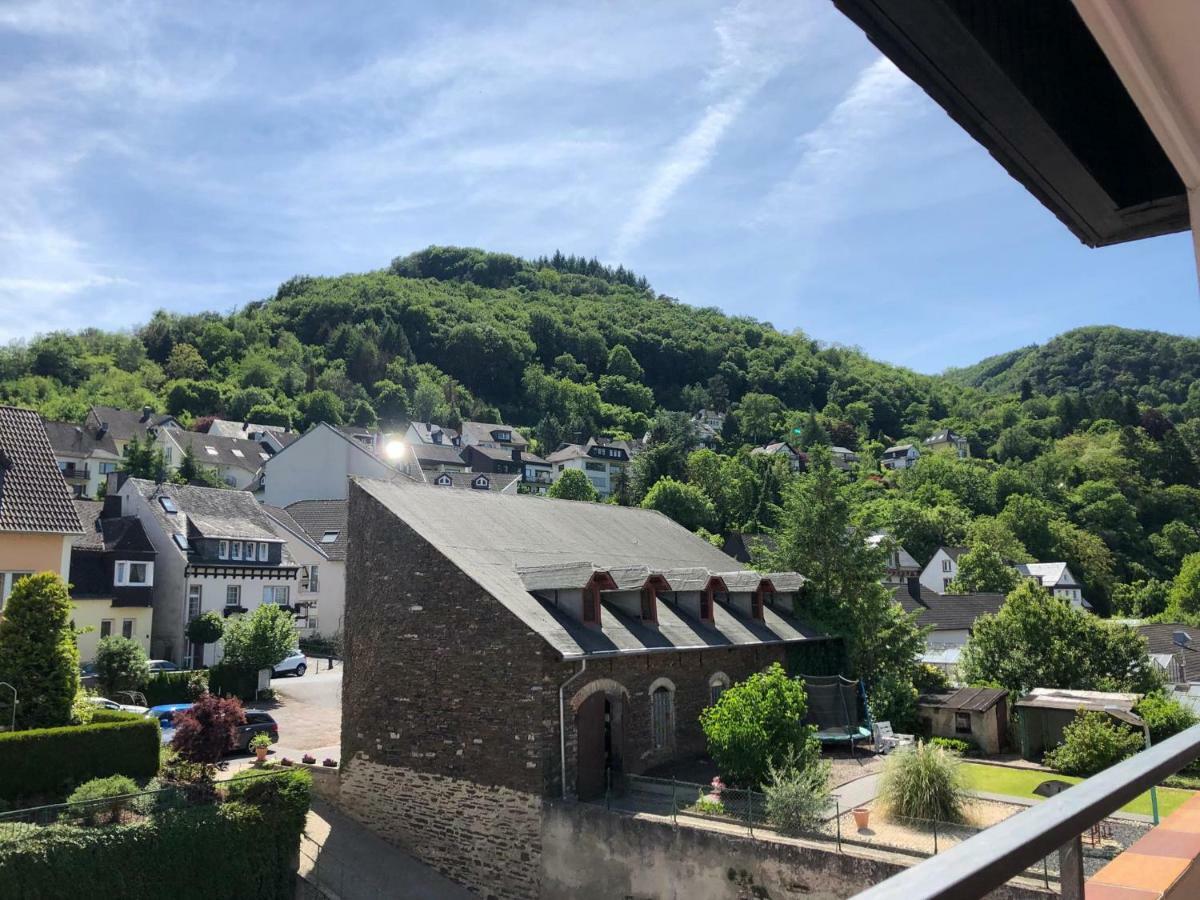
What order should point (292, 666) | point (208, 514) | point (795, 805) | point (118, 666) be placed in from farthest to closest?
point (208, 514)
point (292, 666)
point (118, 666)
point (795, 805)

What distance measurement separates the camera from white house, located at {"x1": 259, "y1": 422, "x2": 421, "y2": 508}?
185 ft

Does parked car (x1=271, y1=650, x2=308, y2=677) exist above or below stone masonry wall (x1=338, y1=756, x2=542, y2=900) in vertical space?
above

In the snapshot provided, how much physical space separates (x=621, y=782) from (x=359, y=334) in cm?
13562

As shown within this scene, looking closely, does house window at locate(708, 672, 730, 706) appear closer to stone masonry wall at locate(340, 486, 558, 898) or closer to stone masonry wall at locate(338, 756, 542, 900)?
stone masonry wall at locate(340, 486, 558, 898)

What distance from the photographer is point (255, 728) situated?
1035 inches

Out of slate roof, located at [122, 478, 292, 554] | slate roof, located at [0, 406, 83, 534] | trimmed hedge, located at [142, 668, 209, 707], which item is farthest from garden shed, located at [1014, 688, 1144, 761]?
slate roof, located at [122, 478, 292, 554]

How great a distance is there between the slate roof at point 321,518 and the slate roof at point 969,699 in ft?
100

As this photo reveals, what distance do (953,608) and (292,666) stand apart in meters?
37.3

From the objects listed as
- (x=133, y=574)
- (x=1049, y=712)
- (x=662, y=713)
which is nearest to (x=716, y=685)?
(x=662, y=713)

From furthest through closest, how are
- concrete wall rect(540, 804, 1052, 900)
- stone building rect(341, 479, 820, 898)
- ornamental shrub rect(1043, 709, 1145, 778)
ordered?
ornamental shrub rect(1043, 709, 1145, 778)
stone building rect(341, 479, 820, 898)
concrete wall rect(540, 804, 1052, 900)

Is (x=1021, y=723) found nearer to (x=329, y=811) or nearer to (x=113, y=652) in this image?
(x=329, y=811)

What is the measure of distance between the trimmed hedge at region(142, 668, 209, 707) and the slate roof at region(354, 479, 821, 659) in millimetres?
13556

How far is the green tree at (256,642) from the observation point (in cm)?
3275

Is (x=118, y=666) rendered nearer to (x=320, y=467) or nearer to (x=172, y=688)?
(x=172, y=688)
